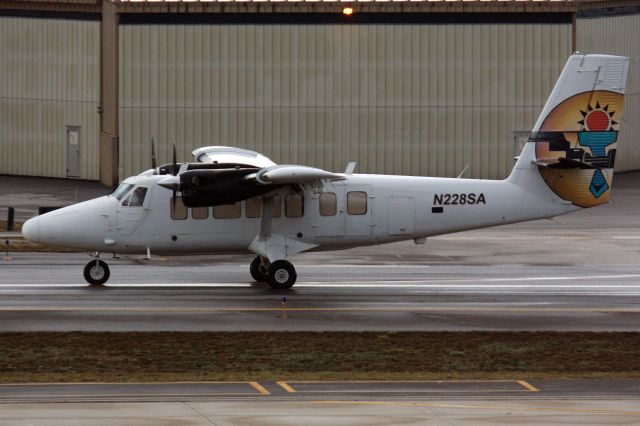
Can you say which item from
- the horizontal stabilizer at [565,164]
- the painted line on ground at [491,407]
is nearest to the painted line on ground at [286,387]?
the painted line on ground at [491,407]

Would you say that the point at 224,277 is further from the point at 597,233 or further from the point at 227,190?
the point at 597,233

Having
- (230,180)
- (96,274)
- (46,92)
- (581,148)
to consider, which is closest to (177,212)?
(230,180)

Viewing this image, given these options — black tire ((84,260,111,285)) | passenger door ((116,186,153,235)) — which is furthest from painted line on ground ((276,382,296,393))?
black tire ((84,260,111,285))

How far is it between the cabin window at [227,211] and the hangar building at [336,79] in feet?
85.6

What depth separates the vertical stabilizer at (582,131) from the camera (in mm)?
32562

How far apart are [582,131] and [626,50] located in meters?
35.0

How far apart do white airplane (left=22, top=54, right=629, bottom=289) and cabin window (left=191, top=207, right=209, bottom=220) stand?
0.08 ft

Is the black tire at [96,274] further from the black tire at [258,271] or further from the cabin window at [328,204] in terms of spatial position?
the cabin window at [328,204]

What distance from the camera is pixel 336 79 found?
196 feet

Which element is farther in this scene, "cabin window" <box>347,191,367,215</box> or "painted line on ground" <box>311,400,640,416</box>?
"cabin window" <box>347,191,367,215</box>

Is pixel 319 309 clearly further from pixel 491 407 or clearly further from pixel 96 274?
pixel 491 407

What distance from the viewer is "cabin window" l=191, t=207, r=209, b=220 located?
32469mm

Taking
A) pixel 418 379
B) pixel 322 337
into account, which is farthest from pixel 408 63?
pixel 418 379

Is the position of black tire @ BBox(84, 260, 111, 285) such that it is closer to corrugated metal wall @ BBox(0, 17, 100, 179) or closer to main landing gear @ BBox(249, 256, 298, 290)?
main landing gear @ BBox(249, 256, 298, 290)
